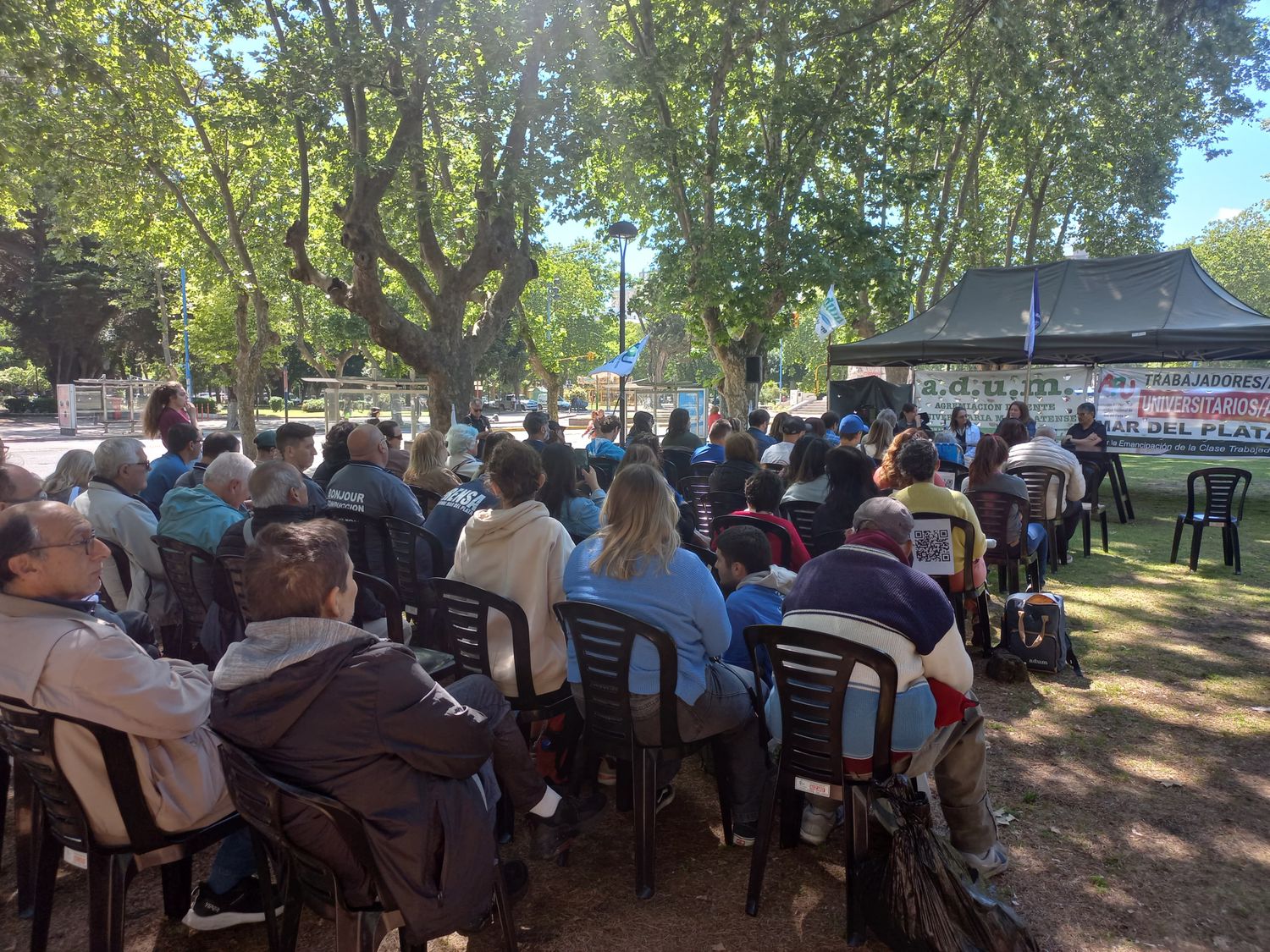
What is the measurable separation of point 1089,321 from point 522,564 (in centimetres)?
1120

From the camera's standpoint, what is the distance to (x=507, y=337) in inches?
1970

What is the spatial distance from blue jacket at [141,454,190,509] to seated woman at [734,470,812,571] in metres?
3.68

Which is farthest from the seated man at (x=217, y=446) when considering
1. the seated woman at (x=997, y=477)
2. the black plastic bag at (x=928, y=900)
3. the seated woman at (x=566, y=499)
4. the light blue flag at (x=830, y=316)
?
the light blue flag at (x=830, y=316)

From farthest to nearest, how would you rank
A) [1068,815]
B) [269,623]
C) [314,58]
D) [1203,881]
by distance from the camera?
[314,58]
[1068,815]
[1203,881]
[269,623]

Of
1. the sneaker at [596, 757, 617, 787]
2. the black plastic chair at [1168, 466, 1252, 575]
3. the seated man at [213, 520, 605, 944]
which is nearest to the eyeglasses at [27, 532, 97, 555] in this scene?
the seated man at [213, 520, 605, 944]

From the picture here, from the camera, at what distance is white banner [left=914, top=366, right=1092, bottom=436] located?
43.5ft

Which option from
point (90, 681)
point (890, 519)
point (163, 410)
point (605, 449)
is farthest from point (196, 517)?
point (605, 449)

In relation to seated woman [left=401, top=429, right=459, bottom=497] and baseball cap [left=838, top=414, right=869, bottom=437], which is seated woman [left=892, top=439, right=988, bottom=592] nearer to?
baseball cap [left=838, top=414, right=869, bottom=437]

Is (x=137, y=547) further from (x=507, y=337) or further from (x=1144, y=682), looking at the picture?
(x=507, y=337)

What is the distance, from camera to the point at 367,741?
1.97 metres

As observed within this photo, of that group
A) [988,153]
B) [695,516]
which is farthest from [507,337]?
[695,516]

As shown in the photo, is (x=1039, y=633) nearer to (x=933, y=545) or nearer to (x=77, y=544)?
(x=933, y=545)

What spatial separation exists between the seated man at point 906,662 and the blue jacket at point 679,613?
11.1 inches

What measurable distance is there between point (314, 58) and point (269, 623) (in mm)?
9001
